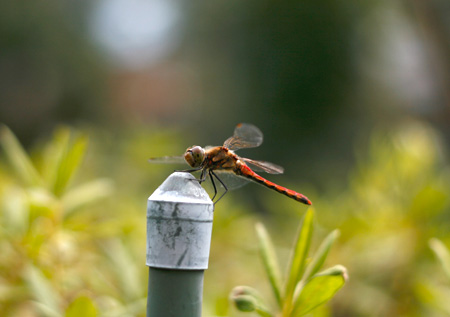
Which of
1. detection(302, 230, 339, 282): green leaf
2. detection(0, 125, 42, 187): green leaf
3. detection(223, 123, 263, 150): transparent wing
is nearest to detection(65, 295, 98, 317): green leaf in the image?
detection(302, 230, 339, 282): green leaf

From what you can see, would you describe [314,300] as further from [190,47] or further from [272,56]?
[190,47]

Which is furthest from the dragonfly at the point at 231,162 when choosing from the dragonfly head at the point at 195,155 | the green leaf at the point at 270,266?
the green leaf at the point at 270,266

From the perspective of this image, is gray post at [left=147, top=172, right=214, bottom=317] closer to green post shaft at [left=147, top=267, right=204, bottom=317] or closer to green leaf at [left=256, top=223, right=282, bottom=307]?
green post shaft at [left=147, top=267, right=204, bottom=317]

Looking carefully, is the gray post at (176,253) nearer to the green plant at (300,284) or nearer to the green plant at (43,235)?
the green plant at (300,284)

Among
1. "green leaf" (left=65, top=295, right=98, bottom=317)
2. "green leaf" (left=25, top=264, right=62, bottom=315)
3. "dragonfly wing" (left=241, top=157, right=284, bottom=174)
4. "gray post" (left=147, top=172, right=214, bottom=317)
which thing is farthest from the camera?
"dragonfly wing" (left=241, top=157, right=284, bottom=174)

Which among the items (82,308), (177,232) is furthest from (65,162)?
(177,232)

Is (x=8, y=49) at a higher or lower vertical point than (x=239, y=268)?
higher

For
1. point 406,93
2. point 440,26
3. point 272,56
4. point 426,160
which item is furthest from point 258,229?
point 272,56
